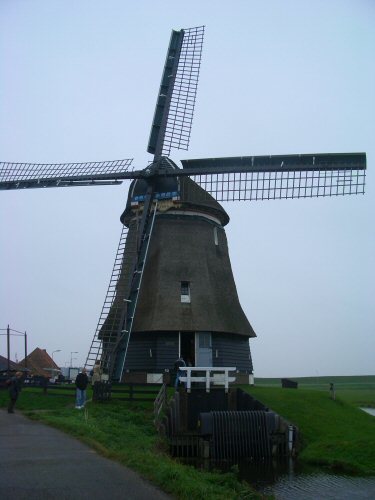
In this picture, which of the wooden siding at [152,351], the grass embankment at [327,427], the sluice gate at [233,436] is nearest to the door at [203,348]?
the wooden siding at [152,351]

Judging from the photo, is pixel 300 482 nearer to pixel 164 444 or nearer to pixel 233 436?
pixel 164 444

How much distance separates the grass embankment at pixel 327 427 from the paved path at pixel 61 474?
708cm

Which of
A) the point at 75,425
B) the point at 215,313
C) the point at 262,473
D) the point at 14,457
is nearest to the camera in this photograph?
the point at 14,457

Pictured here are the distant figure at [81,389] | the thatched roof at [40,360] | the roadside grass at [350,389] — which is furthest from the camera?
the thatched roof at [40,360]

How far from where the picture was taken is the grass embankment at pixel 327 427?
47.4 ft

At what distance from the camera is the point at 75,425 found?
43.4 ft

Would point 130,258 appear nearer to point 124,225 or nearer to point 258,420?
point 124,225

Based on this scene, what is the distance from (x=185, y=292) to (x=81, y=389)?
7147 mm

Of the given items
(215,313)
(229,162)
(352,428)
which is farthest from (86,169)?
(352,428)

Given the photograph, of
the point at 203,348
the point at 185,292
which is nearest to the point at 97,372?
the point at 203,348

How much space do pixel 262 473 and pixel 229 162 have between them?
13348mm

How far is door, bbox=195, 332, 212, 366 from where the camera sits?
868 inches

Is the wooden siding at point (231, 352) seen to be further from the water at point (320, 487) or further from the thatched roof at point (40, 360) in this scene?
the thatched roof at point (40, 360)

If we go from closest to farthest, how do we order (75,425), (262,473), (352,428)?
1. (75,425)
2. (262,473)
3. (352,428)
